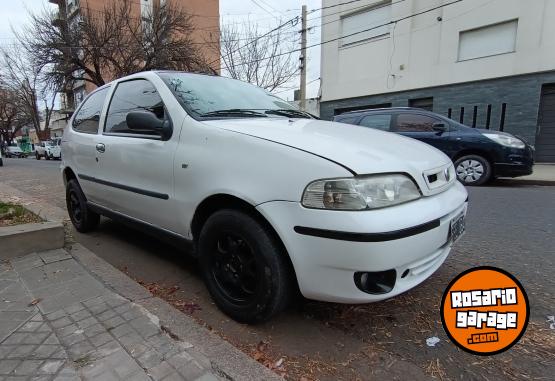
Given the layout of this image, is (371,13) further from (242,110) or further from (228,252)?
(228,252)

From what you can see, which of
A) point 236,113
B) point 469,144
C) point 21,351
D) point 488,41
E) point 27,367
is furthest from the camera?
point 488,41

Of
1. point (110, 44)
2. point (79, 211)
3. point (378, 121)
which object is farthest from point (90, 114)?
point (110, 44)

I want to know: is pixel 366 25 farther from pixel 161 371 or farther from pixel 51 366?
pixel 51 366

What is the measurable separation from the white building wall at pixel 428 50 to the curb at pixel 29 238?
44.4 feet

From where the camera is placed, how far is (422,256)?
1858mm

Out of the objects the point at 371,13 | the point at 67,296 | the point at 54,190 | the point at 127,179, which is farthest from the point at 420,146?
the point at 371,13

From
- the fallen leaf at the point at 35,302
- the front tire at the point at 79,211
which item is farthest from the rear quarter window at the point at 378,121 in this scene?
the fallen leaf at the point at 35,302

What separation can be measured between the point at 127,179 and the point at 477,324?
2.65m

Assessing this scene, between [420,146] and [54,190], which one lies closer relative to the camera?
[420,146]

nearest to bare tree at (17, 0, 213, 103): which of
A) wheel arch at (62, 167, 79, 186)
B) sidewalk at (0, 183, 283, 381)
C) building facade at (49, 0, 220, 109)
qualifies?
building facade at (49, 0, 220, 109)

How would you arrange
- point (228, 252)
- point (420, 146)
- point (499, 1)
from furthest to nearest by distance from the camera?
point (499, 1) < point (420, 146) < point (228, 252)

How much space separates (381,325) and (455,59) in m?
13.4

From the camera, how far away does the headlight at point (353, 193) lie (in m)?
1.72

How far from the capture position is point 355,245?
167 centimetres
